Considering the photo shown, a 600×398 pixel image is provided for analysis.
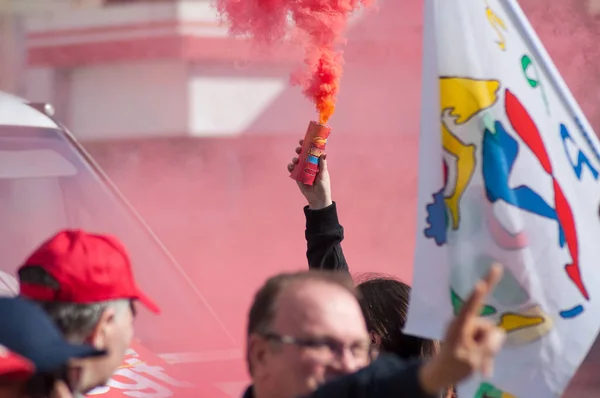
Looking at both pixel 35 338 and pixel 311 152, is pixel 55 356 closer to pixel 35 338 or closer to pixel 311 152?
pixel 35 338

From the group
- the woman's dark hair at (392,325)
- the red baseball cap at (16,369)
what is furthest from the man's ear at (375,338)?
the red baseball cap at (16,369)

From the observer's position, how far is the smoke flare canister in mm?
2678

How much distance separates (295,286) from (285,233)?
581 cm

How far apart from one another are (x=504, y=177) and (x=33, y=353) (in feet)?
3.20

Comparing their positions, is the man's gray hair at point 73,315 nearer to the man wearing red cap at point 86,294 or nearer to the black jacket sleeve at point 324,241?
the man wearing red cap at point 86,294

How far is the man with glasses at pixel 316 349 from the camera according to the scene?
5.11ft

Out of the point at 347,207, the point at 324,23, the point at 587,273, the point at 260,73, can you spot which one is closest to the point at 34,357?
the point at 587,273

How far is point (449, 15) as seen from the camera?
2283 millimetres

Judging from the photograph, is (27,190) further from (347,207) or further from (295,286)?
(347,207)

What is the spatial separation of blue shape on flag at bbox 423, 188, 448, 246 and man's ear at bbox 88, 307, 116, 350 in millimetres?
639

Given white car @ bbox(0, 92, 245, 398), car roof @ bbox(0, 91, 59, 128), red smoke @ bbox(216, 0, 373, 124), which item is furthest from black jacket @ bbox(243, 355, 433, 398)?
car roof @ bbox(0, 91, 59, 128)

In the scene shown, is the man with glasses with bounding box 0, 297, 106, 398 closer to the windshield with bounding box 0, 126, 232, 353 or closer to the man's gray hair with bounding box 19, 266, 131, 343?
the man's gray hair with bounding box 19, 266, 131, 343

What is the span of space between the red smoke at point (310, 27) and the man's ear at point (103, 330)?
109 centimetres

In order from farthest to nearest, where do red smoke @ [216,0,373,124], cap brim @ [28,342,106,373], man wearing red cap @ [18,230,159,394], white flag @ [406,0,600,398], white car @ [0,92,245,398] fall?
1. white car @ [0,92,245,398]
2. red smoke @ [216,0,373,124]
3. white flag @ [406,0,600,398]
4. man wearing red cap @ [18,230,159,394]
5. cap brim @ [28,342,106,373]
